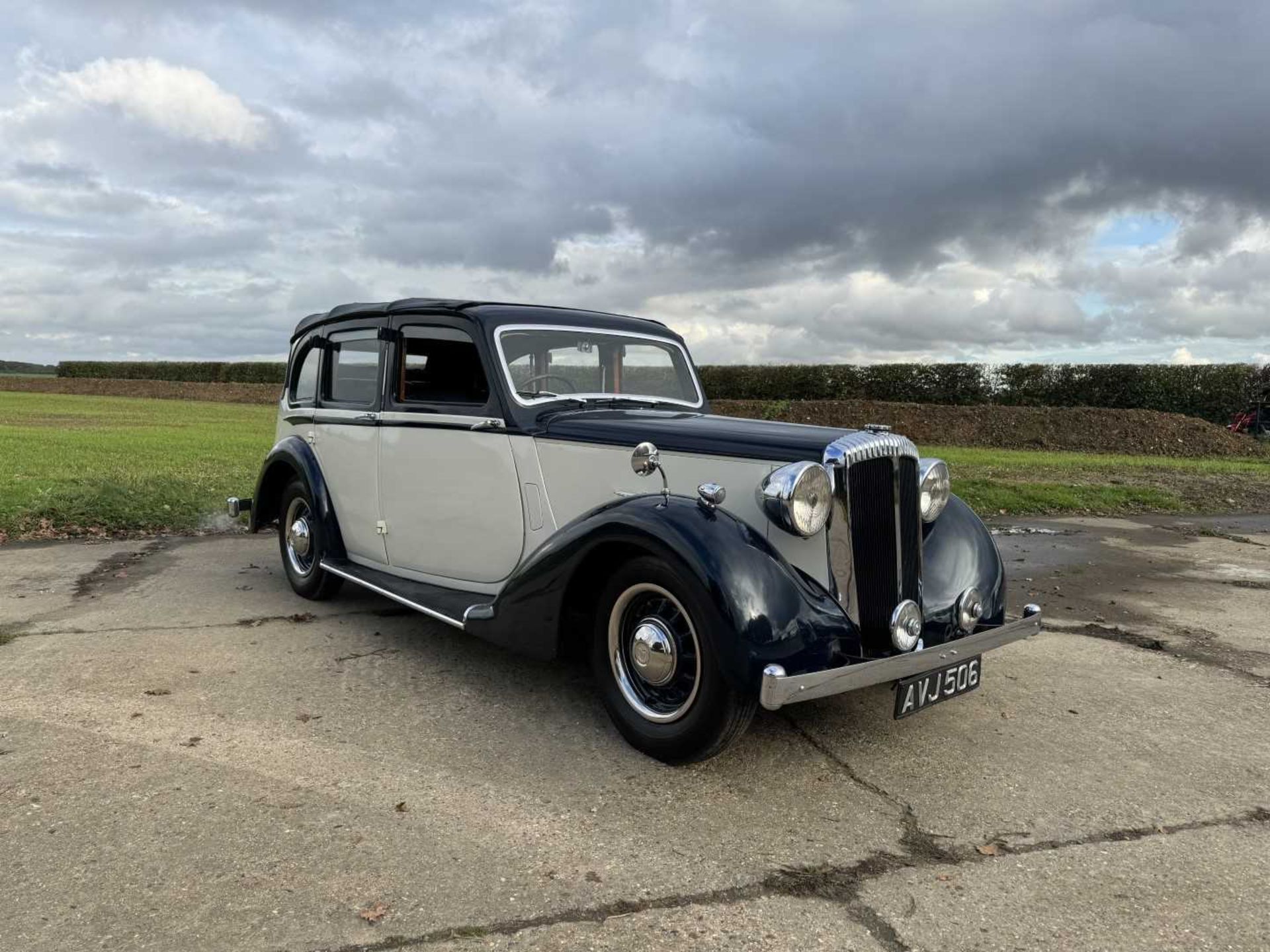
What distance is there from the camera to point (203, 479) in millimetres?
10734

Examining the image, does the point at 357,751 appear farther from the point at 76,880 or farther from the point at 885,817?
the point at 885,817

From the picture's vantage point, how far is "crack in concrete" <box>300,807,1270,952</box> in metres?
2.32

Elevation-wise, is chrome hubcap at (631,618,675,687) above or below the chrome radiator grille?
below

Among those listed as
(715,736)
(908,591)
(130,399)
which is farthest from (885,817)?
(130,399)

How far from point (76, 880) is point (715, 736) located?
78.6 inches

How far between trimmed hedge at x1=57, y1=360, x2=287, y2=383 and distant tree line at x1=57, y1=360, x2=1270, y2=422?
81.8 feet

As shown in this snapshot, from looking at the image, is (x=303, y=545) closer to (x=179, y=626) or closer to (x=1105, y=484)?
(x=179, y=626)

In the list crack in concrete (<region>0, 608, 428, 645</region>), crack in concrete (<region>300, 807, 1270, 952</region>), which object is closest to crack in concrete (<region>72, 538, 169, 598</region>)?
crack in concrete (<region>0, 608, 428, 645</region>)

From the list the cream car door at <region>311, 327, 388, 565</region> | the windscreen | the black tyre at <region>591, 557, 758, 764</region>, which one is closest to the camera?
the black tyre at <region>591, 557, 758, 764</region>

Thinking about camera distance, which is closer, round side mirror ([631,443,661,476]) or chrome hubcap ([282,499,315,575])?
round side mirror ([631,443,661,476])

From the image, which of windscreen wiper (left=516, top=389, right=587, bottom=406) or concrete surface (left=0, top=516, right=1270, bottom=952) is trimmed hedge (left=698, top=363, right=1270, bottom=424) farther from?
windscreen wiper (left=516, top=389, right=587, bottom=406)

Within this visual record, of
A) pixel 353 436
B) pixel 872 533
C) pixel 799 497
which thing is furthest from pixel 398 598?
pixel 872 533

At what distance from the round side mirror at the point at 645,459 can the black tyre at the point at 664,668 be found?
0.41m

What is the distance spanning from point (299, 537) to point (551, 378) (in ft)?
7.99
